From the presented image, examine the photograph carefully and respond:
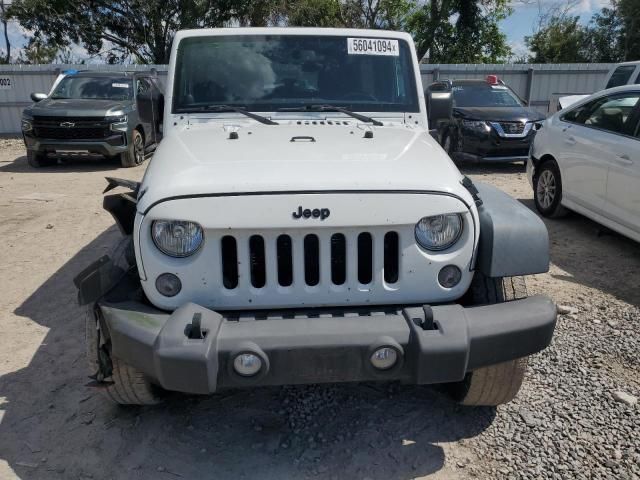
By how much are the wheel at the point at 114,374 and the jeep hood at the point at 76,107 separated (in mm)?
8626

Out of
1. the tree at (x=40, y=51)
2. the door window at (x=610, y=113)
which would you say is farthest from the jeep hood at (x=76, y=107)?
the tree at (x=40, y=51)

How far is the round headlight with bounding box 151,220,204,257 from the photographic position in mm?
2467

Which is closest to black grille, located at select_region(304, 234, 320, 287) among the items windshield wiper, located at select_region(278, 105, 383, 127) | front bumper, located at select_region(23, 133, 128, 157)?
windshield wiper, located at select_region(278, 105, 383, 127)

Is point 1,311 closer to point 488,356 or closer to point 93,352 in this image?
point 93,352

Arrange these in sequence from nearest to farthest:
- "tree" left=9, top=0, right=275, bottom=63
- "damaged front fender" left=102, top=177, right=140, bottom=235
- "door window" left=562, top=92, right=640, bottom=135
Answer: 1. "damaged front fender" left=102, top=177, right=140, bottom=235
2. "door window" left=562, top=92, right=640, bottom=135
3. "tree" left=9, top=0, right=275, bottom=63

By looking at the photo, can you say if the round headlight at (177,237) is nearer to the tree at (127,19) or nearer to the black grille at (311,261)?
the black grille at (311,261)

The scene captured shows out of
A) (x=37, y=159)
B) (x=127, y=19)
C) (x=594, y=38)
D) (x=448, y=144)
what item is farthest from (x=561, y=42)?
(x=37, y=159)

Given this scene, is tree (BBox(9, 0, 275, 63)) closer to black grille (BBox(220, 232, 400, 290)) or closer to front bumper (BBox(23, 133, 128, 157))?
front bumper (BBox(23, 133, 128, 157))

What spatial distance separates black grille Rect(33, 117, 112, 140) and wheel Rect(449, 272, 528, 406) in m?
9.31

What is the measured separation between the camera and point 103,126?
10508 mm

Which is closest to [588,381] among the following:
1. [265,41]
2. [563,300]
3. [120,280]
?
[563,300]

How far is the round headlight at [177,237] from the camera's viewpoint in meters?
2.47

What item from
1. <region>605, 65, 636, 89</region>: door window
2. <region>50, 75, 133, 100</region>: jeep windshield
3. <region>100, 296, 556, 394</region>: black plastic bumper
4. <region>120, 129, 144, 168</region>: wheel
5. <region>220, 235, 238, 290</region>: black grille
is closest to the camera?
<region>100, 296, 556, 394</region>: black plastic bumper

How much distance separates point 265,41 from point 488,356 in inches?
104
